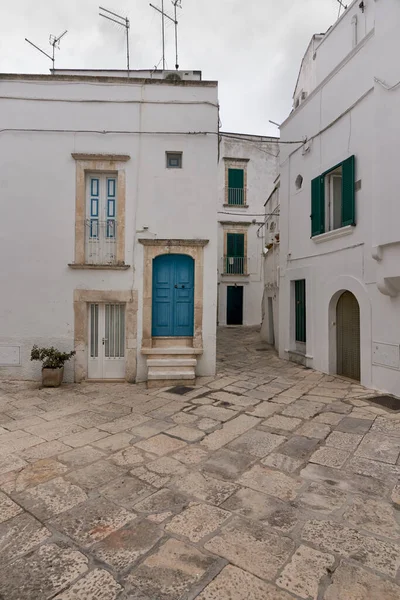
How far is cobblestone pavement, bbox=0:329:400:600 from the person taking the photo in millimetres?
2113

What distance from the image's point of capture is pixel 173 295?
7570mm

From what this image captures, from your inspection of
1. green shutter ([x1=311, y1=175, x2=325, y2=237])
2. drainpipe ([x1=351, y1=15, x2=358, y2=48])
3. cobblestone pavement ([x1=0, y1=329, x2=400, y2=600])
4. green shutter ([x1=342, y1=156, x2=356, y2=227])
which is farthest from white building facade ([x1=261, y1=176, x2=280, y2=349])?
cobblestone pavement ([x1=0, y1=329, x2=400, y2=600])

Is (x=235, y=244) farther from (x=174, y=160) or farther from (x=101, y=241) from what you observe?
→ (x=101, y=241)

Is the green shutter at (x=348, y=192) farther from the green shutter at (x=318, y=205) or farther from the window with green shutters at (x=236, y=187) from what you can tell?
the window with green shutters at (x=236, y=187)

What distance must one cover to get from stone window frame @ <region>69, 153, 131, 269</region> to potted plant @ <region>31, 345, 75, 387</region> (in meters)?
1.95

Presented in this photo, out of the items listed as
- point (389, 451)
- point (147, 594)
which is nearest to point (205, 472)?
point (147, 594)

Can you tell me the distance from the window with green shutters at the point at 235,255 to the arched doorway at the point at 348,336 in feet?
40.9

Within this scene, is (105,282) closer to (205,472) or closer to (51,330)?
(51,330)

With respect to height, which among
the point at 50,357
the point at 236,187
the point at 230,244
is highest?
the point at 236,187

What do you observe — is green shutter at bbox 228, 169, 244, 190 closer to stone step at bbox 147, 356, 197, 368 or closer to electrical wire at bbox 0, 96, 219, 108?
electrical wire at bbox 0, 96, 219, 108

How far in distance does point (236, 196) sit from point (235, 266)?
4290 mm

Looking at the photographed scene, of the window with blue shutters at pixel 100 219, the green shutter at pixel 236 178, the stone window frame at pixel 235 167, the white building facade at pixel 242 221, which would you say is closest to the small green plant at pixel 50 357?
the window with blue shutters at pixel 100 219

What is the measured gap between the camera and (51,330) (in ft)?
24.0

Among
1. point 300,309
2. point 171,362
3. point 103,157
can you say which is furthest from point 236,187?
point 171,362
